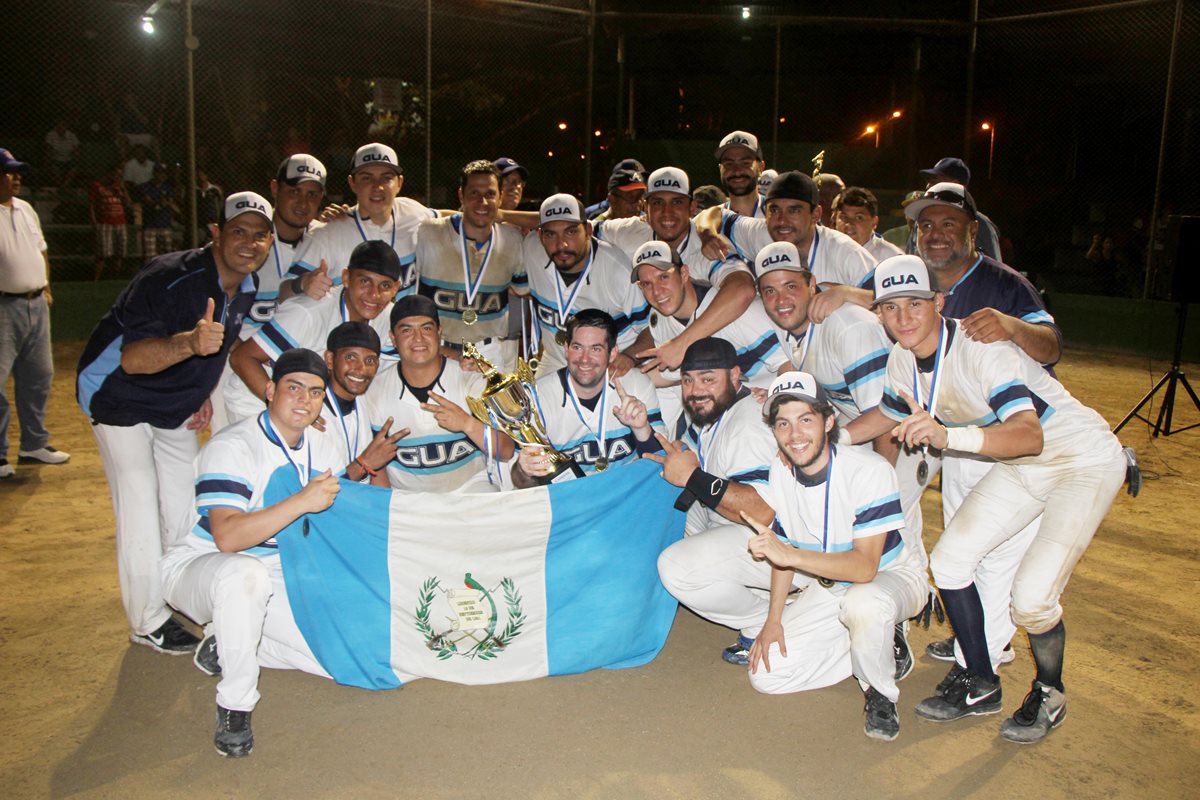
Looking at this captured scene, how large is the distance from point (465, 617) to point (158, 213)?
1056cm

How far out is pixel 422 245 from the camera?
7.09 metres

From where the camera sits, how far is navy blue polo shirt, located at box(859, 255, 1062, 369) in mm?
5223

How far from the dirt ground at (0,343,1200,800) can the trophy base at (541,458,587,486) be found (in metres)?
1.07

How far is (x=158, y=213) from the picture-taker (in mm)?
13336

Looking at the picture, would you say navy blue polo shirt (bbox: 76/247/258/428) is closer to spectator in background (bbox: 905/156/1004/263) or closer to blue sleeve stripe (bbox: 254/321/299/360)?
blue sleeve stripe (bbox: 254/321/299/360)

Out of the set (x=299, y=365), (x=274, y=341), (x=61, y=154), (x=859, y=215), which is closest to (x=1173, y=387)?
(x=859, y=215)

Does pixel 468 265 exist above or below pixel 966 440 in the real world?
above

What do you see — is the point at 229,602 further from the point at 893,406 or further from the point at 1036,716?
the point at 1036,716

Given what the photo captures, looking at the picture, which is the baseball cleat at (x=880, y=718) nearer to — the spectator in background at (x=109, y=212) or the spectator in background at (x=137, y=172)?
the spectator in background at (x=137, y=172)

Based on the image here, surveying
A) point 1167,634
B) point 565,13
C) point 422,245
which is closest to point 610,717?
point 1167,634

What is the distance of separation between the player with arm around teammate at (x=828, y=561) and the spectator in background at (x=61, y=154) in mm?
13212

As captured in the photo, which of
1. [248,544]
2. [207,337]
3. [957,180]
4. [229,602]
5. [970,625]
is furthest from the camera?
[957,180]

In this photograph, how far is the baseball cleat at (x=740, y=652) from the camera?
207 inches

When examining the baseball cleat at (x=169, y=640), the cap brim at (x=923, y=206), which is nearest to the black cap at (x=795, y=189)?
the cap brim at (x=923, y=206)
